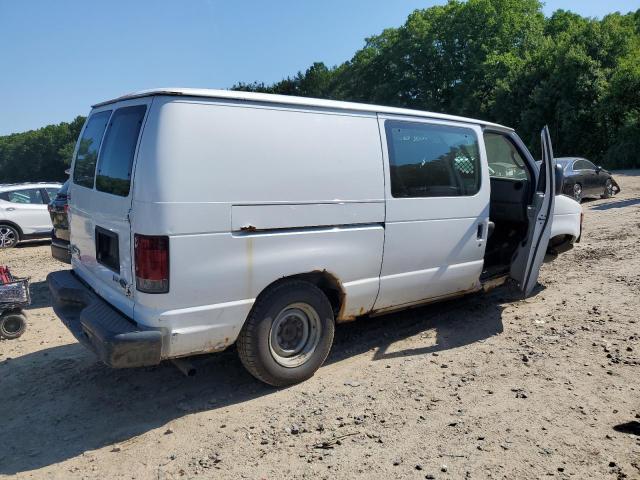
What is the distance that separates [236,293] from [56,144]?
8256cm

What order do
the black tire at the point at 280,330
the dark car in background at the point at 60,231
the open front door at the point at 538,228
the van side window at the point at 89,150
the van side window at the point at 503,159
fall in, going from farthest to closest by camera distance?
the dark car in background at the point at 60,231
the van side window at the point at 503,159
the open front door at the point at 538,228
the van side window at the point at 89,150
the black tire at the point at 280,330

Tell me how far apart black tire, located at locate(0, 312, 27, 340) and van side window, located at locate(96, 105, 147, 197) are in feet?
8.11

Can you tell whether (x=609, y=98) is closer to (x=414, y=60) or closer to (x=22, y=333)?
(x=414, y=60)

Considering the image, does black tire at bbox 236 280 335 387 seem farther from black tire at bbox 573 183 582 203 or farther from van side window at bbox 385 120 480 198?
black tire at bbox 573 183 582 203

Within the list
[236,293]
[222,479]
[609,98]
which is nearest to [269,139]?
[236,293]

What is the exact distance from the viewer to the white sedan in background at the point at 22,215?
12.3m

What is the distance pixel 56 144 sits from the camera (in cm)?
7562

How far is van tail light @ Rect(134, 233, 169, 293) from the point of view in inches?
133

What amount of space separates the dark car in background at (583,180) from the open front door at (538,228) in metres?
11.0

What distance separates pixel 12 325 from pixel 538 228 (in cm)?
573

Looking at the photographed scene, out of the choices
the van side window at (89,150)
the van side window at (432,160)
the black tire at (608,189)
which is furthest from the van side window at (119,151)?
the black tire at (608,189)

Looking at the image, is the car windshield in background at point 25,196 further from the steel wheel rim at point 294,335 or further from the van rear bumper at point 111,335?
the steel wheel rim at point 294,335

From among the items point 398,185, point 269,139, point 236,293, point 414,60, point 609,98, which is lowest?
point 236,293

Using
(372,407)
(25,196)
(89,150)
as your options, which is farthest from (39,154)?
(372,407)
